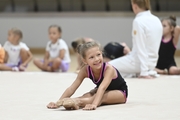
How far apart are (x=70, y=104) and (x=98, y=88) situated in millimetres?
317

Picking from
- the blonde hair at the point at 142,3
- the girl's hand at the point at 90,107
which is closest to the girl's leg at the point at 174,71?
the blonde hair at the point at 142,3

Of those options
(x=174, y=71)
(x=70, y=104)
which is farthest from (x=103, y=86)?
(x=174, y=71)

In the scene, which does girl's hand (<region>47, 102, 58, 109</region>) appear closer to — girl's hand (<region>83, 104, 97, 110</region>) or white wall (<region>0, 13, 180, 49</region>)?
girl's hand (<region>83, 104, 97, 110</region>)

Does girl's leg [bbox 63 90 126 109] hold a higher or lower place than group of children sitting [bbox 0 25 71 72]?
higher

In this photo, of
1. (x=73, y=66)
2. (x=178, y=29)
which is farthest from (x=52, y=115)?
(x=73, y=66)

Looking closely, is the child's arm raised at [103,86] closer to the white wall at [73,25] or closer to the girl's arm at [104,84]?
the girl's arm at [104,84]

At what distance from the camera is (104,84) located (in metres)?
3.66

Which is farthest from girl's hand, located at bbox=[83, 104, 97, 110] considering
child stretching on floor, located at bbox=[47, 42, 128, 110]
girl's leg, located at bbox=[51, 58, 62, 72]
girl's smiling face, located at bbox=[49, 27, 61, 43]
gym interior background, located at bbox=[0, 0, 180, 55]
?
gym interior background, located at bbox=[0, 0, 180, 55]

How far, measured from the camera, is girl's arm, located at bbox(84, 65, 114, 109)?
11.8ft

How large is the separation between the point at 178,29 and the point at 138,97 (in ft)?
8.93

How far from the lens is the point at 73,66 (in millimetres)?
8375

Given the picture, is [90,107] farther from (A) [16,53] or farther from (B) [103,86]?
(A) [16,53]

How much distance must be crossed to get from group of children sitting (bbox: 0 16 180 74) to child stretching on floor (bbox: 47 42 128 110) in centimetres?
Result: 287

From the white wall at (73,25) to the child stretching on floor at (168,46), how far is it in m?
3.79
